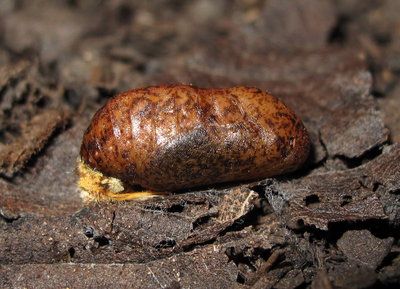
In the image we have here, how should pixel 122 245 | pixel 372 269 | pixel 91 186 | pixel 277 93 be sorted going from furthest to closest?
pixel 277 93 → pixel 91 186 → pixel 122 245 → pixel 372 269

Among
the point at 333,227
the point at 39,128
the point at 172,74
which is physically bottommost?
the point at 333,227

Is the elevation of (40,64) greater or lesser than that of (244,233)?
greater

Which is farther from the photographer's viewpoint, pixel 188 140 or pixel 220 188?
pixel 220 188

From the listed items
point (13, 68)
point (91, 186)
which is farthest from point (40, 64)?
point (91, 186)

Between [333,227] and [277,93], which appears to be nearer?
A: [333,227]

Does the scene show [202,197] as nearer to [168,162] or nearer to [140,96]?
[168,162]

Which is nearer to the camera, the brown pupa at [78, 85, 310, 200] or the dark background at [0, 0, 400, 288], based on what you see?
the dark background at [0, 0, 400, 288]

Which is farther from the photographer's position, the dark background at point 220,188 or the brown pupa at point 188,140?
the brown pupa at point 188,140

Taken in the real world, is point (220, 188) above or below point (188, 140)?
below
